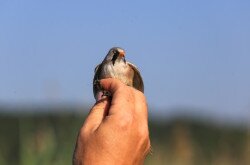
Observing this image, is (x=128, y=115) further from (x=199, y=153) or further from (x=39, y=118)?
(x=199, y=153)

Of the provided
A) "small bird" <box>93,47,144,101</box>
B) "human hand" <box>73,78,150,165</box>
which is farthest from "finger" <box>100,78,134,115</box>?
"small bird" <box>93,47,144,101</box>

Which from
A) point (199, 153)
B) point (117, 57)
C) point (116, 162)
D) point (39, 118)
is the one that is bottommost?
point (199, 153)

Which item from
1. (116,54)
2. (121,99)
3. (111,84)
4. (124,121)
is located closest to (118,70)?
(116,54)

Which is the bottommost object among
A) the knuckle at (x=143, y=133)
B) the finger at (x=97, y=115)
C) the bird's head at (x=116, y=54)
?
the knuckle at (x=143, y=133)

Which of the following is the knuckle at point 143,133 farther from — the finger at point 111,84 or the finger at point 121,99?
the finger at point 111,84

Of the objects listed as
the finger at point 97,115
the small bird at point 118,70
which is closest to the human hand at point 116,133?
the finger at point 97,115

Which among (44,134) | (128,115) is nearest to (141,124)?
(128,115)

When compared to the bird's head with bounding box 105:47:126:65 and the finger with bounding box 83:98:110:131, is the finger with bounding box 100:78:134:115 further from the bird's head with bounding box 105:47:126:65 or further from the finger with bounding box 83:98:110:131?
the bird's head with bounding box 105:47:126:65
